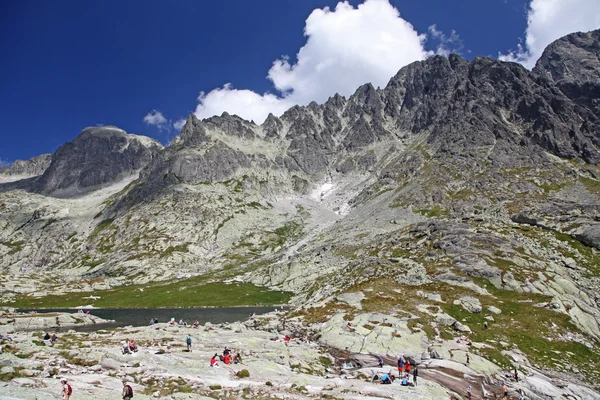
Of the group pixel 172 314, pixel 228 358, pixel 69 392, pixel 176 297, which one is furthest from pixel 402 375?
pixel 176 297

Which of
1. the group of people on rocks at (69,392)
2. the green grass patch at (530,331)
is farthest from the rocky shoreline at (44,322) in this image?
the green grass patch at (530,331)

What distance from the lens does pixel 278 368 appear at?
38.2 m

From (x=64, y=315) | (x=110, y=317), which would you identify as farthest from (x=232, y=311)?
(x=64, y=315)

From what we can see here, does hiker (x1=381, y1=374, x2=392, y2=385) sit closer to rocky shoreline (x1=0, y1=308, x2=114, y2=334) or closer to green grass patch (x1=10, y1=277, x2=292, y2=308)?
rocky shoreline (x1=0, y1=308, x2=114, y2=334)

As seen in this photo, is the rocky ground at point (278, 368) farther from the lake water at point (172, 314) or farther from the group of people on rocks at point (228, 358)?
the lake water at point (172, 314)

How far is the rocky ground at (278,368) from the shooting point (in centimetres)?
2853

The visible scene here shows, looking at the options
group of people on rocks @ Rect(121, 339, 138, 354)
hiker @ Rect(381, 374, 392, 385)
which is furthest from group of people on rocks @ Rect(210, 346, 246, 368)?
hiker @ Rect(381, 374, 392, 385)

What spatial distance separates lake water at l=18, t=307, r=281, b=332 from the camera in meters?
104

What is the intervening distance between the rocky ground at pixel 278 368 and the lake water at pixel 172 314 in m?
49.4

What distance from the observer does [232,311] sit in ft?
406

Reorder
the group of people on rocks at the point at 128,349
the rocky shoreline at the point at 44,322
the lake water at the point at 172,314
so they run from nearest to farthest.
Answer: the group of people on rocks at the point at 128,349 → the rocky shoreline at the point at 44,322 → the lake water at the point at 172,314

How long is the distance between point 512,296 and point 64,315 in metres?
110

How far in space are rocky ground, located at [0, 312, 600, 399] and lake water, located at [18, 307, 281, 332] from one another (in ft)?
162

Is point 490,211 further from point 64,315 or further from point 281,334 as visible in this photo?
point 64,315
